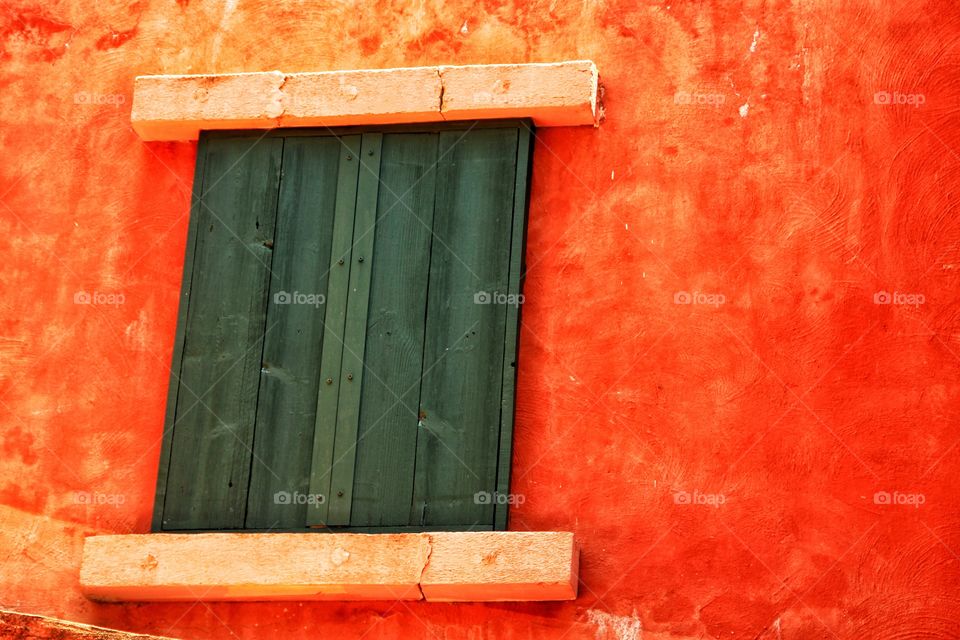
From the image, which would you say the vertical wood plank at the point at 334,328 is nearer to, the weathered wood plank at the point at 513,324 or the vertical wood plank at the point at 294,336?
the vertical wood plank at the point at 294,336

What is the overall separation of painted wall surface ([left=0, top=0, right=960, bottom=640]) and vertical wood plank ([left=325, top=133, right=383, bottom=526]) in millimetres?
597

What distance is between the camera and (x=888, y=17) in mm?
9094

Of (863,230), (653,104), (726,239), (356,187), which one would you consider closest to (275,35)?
(356,187)

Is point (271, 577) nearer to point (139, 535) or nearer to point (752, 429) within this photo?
point (139, 535)

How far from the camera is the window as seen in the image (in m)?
8.71

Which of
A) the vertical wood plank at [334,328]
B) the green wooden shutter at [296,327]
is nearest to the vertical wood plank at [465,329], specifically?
the vertical wood plank at [334,328]

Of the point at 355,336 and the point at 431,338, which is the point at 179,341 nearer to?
the point at 355,336

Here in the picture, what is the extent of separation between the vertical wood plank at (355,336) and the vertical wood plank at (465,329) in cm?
36

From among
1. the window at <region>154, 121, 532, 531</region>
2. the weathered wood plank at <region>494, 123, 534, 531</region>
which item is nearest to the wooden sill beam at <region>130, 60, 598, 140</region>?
the window at <region>154, 121, 532, 531</region>

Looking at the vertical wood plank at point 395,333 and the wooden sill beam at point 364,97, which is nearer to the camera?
the vertical wood plank at point 395,333

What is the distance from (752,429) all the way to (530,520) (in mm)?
1240

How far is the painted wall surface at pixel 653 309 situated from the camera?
825 cm

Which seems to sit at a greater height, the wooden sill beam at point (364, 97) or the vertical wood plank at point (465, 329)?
the wooden sill beam at point (364, 97)

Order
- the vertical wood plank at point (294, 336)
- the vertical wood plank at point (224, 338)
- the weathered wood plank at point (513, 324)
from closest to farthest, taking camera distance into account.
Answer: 1. the weathered wood plank at point (513, 324)
2. the vertical wood plank at point (294, 336)
3. the vertical wood plank at point (224, 338)
